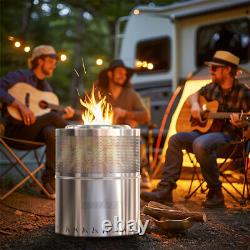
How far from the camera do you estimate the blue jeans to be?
492 cm

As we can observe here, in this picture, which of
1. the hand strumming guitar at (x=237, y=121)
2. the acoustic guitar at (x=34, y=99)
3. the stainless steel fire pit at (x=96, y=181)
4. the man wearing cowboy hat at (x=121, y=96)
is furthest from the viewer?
the man wearing cowboy hat at (x=121, y=96)

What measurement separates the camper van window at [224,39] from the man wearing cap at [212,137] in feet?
9.10

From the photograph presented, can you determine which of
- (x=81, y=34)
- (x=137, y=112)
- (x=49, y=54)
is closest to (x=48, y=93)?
(x=49, y=54)

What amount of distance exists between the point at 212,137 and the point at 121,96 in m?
1.64

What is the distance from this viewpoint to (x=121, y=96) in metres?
6.33

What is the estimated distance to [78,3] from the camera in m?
9.31

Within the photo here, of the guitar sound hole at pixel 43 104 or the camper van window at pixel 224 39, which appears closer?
the guitar sound hole at pixel 43 104

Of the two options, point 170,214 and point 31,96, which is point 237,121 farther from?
point 31,96

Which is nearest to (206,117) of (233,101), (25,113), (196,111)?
(196,111)

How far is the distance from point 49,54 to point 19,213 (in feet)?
6.28

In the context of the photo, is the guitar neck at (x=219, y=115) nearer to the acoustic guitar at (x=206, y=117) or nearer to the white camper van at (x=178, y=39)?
the acoustic guitar at (x=206, y=117)

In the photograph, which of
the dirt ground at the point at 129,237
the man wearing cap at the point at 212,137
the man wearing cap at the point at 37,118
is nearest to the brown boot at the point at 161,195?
the man wearing cap at the point at 212,137

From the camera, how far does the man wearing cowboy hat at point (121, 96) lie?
6.17m

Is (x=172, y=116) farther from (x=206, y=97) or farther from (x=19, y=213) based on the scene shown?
(x=19, y=213)
